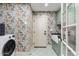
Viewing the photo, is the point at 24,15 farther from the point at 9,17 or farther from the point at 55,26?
the point at 55,26

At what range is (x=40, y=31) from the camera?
182 inches

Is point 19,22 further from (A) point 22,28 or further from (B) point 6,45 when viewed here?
(B) point 6,45

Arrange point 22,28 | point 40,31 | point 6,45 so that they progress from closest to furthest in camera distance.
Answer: point 6,45
point 22,28
point 40,31

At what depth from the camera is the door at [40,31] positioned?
448 cm

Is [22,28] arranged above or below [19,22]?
below

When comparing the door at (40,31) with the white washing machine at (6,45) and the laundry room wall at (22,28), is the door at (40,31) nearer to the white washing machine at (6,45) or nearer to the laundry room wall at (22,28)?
the laundry room wall at (22,28)

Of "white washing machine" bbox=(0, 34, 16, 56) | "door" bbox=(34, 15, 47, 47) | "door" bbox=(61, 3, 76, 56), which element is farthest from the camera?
"door" bbox=(34, 15, 47, 47)

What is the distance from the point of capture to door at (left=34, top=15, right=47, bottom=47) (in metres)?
4.48

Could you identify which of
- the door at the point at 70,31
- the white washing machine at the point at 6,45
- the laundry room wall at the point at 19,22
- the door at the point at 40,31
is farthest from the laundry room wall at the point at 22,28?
the door at the point at 70,31

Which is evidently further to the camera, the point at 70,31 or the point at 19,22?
the point at 19,22

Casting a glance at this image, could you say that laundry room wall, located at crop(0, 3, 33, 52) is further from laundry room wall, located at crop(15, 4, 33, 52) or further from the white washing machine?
the white washing machine

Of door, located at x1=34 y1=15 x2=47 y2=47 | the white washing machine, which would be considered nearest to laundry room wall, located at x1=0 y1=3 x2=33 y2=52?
the white washing machine

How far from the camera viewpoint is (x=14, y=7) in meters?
3.17

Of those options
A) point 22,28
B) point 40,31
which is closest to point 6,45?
point 22,28
